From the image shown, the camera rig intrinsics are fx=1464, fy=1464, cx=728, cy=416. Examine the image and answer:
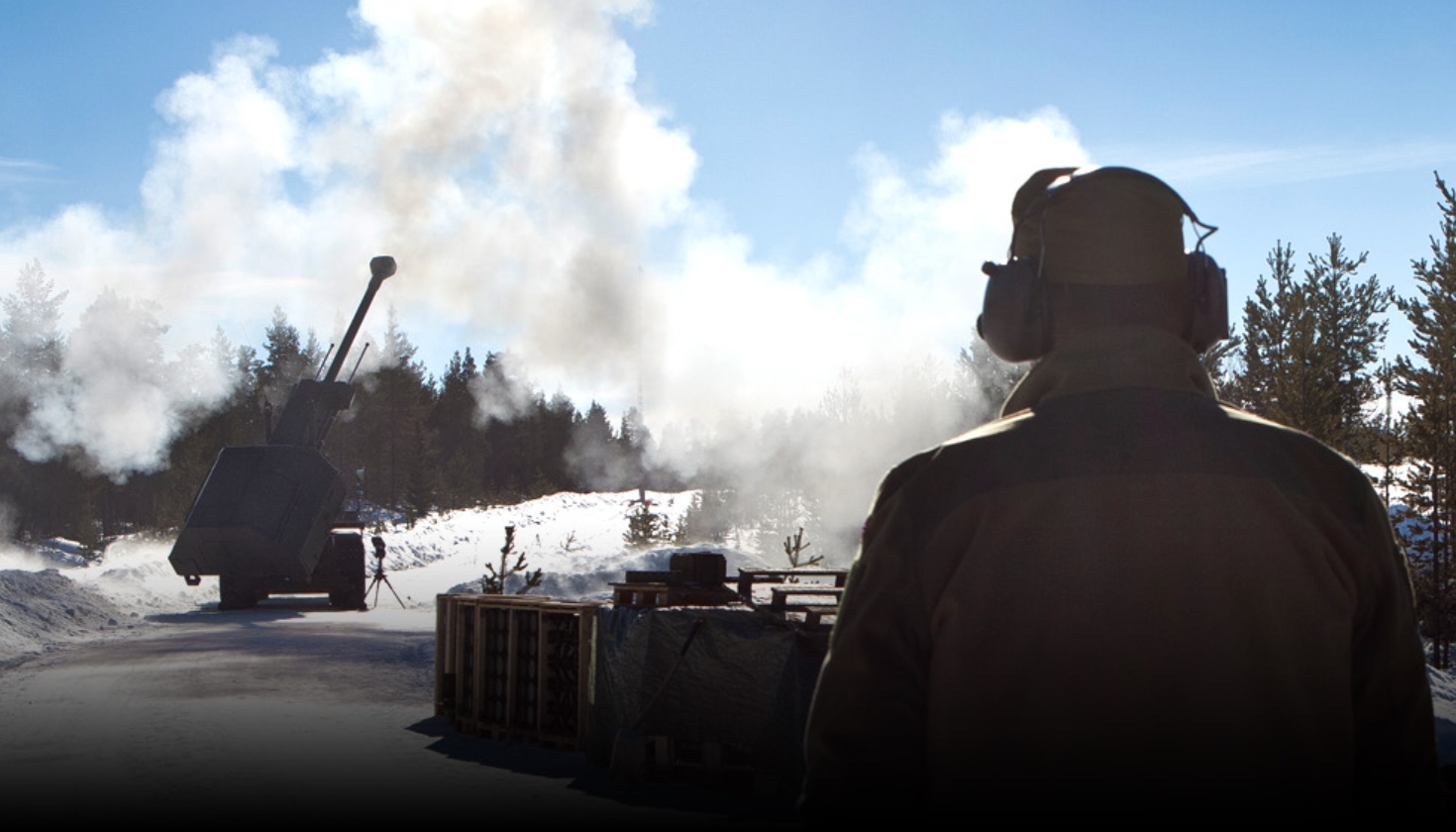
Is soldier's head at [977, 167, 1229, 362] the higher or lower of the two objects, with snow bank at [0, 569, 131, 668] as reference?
higher

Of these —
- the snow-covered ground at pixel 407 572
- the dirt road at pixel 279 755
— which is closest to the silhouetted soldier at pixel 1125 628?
the dirt road at pixel 279 755

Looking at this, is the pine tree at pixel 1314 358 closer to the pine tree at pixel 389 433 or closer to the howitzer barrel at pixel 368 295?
the howitzer barrel at pixel 368 295

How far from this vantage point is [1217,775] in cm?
214

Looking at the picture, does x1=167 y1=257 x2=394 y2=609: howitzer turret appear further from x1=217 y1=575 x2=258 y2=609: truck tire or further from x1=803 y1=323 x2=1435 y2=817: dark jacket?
x1=803 y1=323 x2=1435 y2=817: dark jacket

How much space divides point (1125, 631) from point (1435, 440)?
32.5m

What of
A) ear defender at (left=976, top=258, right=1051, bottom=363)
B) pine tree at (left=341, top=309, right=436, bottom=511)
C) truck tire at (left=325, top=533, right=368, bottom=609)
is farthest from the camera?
pine tree at (left=341, top=309, right=436, bottom=511)

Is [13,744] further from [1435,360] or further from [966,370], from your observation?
[966,370]

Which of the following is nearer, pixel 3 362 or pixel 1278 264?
pixel 1278 264

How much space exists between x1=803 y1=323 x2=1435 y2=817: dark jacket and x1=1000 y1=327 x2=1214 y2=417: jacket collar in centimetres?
5

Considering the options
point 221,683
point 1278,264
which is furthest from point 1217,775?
point 1278,264

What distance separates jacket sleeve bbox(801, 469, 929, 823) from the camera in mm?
2178

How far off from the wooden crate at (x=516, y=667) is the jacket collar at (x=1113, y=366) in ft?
30.9

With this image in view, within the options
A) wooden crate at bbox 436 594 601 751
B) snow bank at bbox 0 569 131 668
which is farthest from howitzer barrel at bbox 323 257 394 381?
wooden crate at bbox 436 594 601 751

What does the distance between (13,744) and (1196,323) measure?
1138cm
